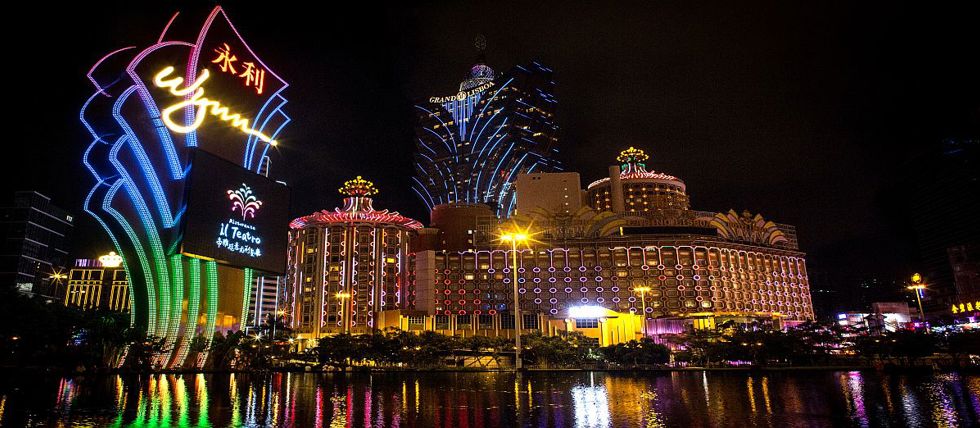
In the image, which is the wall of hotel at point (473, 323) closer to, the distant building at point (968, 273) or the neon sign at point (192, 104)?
the neon sign at point (192, 104)

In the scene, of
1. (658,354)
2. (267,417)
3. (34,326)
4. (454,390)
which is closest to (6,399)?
(267,417)

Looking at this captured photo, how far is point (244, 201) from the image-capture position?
2384 inches

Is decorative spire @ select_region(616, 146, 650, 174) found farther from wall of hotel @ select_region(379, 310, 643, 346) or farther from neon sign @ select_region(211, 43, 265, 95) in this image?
neon sign @ select_region(211, 43, 265, 95)

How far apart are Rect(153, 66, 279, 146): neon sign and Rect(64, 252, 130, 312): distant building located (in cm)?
13366

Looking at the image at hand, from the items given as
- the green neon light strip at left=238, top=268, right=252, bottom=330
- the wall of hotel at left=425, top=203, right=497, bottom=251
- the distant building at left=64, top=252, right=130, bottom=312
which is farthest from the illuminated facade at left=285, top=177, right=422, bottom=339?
the distant building at left=64, top=252, right=130, bottom=312

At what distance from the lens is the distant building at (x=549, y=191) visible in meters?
159

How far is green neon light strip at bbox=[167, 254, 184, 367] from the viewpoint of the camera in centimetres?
5712

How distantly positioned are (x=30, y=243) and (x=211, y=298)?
100252 mm

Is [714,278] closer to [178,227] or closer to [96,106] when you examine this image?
[178,227]

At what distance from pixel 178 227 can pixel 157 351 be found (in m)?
12.8

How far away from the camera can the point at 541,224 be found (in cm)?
13062

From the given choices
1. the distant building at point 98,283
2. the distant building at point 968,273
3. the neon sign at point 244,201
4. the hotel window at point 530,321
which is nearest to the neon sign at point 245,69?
the neon sign at point 244,201

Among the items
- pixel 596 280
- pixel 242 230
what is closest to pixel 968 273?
pixel 596 280

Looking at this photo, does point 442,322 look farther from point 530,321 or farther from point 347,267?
point 347,267
